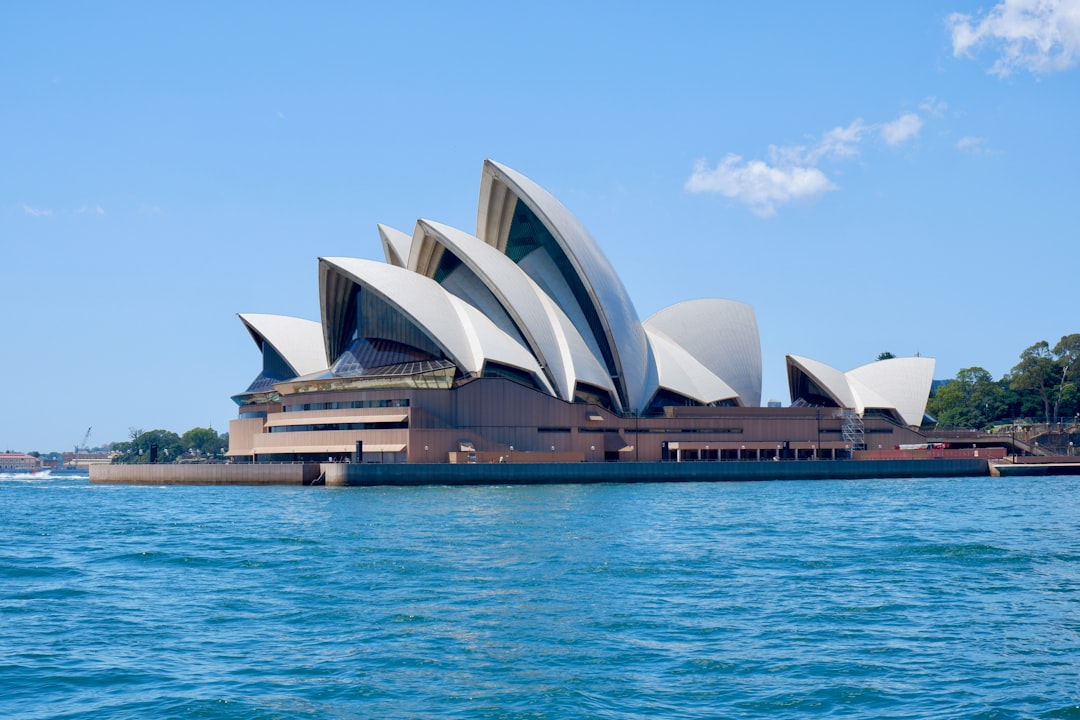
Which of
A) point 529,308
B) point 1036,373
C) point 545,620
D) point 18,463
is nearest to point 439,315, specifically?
point 529,308

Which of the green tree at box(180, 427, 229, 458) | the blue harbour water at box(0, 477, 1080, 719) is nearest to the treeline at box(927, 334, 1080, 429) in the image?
the blue harbour water at box(0, 477, 1080, 719)

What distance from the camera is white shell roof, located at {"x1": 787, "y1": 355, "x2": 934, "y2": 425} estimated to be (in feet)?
277

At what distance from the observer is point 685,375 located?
77.8 meters

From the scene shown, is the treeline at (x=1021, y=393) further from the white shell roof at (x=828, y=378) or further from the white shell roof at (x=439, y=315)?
the white shell roof at (x=439, y=315)

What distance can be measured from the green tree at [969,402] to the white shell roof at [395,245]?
7307cm

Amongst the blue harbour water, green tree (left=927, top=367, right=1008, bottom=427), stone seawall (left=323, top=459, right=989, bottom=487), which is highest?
green tree (left=927, top=367, right=1008, bottom=427)

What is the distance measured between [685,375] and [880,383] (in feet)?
64.1

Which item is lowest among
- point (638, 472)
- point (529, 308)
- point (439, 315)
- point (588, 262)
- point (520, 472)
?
point (638, 472)

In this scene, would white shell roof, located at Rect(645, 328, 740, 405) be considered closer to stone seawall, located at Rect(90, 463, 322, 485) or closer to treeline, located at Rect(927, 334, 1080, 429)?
stone seawall, located at Rect(90, 463, 322, 485)

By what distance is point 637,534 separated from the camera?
29.0 meters

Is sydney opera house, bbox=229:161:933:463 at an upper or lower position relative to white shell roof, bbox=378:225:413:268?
lower

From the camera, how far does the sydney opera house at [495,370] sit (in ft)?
214

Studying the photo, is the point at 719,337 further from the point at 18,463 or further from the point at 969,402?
the point at 18,463

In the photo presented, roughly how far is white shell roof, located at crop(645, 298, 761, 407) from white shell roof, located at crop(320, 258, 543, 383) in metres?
18.5
